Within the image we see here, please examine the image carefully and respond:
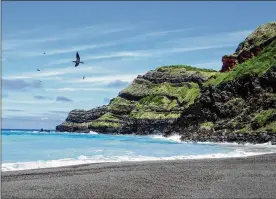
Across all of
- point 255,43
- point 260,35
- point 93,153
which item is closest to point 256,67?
point 255,43

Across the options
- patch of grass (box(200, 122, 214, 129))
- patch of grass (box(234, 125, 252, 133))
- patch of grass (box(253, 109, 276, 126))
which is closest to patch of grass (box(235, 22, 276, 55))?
patch of grass (box(200, 122, 214, 129))

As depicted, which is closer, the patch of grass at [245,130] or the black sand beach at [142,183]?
the black sand beach at [142,183]

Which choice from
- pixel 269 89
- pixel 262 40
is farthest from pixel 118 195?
pixel 262 40

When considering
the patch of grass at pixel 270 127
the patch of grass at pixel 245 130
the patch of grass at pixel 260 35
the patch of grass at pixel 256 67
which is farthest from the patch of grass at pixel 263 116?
the patch of grass at pixel 260 35

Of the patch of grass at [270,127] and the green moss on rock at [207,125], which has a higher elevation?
the green moss on rock at [207,125]

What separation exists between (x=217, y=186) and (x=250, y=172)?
7641 millimetres

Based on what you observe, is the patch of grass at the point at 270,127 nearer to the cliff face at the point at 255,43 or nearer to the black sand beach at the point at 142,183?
the cliff face at the point at 255,43

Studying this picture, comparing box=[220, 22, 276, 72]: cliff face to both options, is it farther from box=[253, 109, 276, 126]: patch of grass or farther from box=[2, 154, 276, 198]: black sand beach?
box=[2, 154, 276, 198]: black sand beach

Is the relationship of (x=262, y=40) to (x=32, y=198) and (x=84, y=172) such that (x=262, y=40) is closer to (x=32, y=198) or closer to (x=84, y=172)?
(x=84, y=172)

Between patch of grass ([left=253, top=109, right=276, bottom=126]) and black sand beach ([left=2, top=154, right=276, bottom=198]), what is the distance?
74.1 meters

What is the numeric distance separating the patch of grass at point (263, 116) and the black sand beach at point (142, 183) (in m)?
74.1

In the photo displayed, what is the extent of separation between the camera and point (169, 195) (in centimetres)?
1955

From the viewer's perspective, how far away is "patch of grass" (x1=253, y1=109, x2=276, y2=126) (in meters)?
101

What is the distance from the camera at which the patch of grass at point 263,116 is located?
3982 inches
